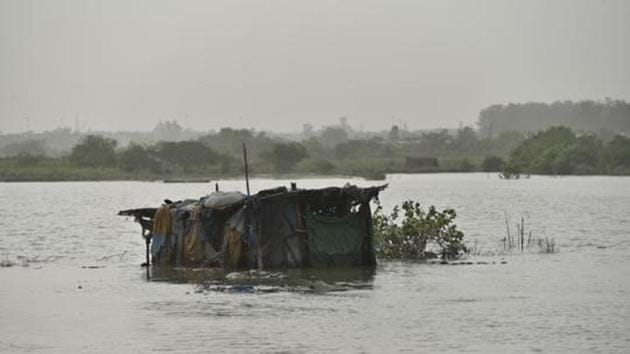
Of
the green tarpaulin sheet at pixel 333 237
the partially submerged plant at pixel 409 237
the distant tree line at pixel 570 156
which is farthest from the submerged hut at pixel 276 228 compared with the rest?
the distant tree line at pixel 570 156

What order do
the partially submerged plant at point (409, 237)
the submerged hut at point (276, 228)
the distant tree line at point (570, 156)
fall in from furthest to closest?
1. the distant tree line at point (570, 156)
2. the partially submerged plant at point (409, 237)
3. the submerged hut at point (276, 228)

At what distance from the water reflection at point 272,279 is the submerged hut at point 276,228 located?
0.77 ft

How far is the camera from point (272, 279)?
2588cm

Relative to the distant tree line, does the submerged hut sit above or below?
below

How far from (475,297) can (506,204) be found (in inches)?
1922

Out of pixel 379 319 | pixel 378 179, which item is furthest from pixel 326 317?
pixel 378 179

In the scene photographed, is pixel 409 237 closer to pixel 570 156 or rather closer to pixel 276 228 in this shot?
pixel 276 228

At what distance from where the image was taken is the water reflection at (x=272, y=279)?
2491 cm

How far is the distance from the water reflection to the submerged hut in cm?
24

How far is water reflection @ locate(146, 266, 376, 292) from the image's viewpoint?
2491cm

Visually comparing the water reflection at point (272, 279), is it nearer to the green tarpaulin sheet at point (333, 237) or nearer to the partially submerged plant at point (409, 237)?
the green tarpaulin sheet at point (333, 237)

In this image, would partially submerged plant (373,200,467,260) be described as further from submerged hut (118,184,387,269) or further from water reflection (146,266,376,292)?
water reflection (146,266,376,292)

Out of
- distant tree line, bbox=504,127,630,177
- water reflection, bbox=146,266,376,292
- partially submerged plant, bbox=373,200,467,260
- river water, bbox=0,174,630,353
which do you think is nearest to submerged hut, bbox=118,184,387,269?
water reflection, bbox=146,266,376,292

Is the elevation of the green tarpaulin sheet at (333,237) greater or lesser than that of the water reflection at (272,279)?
greater
